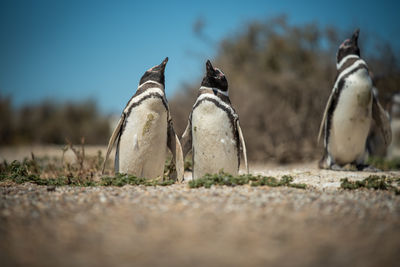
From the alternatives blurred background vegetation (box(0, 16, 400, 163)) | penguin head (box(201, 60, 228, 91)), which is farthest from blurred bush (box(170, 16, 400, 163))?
penguin head (box(201, 60, 228, 91))

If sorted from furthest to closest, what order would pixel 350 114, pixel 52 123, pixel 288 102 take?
pixel 52 123 → pixel 288 102 → pixel 350 114

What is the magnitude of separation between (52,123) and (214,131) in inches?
665

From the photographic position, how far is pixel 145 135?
454 centimetres

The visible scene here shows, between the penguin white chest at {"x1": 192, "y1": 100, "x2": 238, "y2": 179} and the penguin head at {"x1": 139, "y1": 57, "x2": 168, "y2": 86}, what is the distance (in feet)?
2.55

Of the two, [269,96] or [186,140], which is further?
[269,96]

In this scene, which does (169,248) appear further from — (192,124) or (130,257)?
(192,124)

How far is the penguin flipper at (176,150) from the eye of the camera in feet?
15.4

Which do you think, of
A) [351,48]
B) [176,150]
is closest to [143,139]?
[176,150]

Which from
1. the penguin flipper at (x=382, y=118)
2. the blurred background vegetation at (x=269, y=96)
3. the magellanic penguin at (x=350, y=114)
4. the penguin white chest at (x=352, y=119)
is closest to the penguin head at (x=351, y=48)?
the magellanic penguin at (x=350, y=114)

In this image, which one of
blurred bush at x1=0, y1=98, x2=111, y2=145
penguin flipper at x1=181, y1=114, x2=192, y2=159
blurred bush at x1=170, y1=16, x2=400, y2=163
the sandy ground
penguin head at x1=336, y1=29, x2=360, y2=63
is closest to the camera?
the sandy ground

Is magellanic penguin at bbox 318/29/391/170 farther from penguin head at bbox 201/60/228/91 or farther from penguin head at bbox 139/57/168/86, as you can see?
penguin head at bbox 139/57/168/86

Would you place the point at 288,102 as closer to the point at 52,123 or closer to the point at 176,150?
the point at 176,150

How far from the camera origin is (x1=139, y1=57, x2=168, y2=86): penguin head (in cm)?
483

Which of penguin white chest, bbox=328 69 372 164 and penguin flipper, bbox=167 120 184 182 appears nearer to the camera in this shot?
penguin flipper, bbox=167 120 184 182
